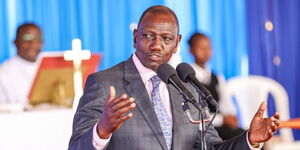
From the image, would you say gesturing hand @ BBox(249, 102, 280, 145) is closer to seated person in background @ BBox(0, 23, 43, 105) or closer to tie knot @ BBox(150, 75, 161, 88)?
tie knot @ BBox(150, 75, 161, 88)

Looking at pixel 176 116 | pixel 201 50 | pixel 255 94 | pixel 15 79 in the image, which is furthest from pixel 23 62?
pixel 176 116

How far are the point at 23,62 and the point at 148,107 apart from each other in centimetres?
291

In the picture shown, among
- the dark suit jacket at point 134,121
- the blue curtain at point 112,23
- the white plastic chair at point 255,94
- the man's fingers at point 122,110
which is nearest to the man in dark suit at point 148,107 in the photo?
the dark suit jacket at point 134,121

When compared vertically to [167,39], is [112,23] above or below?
below

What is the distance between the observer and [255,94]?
22.4 ft

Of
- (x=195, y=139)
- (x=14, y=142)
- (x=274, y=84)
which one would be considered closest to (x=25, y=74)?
(x=14, y=142)

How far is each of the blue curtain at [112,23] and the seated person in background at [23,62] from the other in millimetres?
363

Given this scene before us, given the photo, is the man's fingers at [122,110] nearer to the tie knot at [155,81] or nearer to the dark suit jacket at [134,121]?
the dark suit jacket at [134,121]

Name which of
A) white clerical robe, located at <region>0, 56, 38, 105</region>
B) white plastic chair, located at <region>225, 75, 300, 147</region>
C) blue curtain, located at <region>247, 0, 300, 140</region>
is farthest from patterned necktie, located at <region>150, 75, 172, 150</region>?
blue curtain, located at <region>247, 0, 300, 140</region>

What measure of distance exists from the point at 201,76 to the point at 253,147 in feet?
9.29

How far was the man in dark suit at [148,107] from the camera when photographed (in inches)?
120

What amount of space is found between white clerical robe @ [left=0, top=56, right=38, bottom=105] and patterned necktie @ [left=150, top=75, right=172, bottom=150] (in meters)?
2.47

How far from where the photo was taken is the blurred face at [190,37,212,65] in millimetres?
6020

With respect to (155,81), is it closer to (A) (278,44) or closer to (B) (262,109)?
(B) (262,109)
